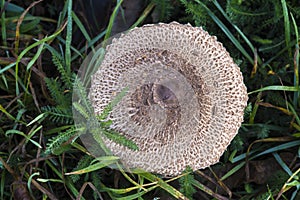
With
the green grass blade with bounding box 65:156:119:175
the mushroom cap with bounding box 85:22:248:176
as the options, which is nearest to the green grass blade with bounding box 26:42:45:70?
the mushroom cap with bounding box 85:22:248:176

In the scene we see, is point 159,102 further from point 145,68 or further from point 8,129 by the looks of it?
point 8,129

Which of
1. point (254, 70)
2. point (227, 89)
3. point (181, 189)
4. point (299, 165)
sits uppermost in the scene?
point (227, 89)

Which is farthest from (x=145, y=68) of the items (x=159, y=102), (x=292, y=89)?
(x=292, y=89)

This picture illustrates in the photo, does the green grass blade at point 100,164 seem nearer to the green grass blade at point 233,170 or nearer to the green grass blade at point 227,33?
the green grass blade at point 233,170

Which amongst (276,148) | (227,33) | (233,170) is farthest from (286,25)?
(233,170)

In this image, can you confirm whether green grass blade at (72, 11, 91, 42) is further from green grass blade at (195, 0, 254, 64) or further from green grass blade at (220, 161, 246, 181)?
green grass blade at (220, 161, 246, 181)

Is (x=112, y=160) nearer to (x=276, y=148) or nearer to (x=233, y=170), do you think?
(x=233, y=170)
